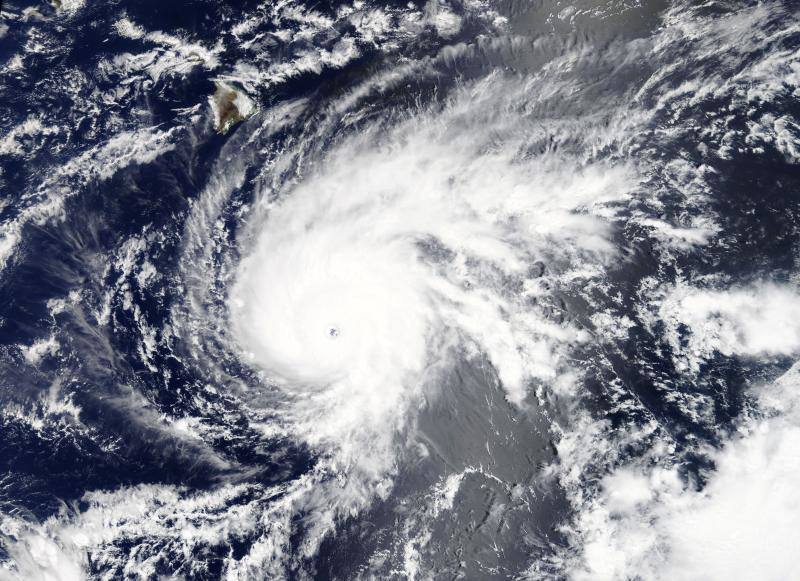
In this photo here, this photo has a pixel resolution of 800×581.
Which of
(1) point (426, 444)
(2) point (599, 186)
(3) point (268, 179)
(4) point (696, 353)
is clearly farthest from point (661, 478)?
(3) point (268, 179)

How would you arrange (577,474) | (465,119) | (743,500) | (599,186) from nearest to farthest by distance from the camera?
(743,500) < (577,474) < (599,186) < (465,119)

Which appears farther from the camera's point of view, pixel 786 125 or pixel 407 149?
pixel 407 149

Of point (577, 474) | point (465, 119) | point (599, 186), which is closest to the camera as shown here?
point (577, 474)

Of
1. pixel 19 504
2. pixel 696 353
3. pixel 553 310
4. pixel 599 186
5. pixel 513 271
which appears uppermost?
pixel 599 186

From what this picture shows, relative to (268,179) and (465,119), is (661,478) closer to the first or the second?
(465,119)

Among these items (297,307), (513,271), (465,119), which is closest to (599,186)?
(513,271)

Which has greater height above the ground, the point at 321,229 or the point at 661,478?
the point at 321,229
